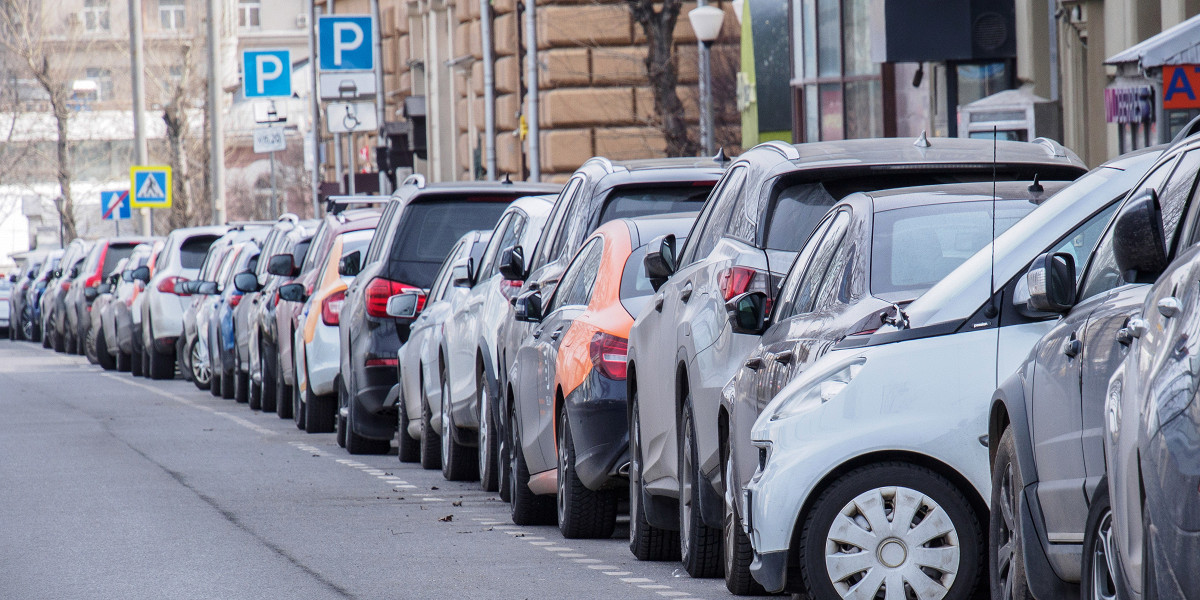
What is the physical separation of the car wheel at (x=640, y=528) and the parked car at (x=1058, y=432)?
3061 mm

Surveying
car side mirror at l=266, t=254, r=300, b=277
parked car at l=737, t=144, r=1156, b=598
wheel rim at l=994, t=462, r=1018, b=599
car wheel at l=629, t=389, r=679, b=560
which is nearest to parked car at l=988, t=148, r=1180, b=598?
wheel rim at l=994, t=462, r=1018, b=599

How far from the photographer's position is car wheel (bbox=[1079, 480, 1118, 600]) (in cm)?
532

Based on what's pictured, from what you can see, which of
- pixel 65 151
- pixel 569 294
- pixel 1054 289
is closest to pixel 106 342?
pixel 569 294

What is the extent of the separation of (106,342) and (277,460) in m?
16.5

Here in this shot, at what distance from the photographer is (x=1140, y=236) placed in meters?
5.10

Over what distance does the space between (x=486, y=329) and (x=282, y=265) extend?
22.2 feet

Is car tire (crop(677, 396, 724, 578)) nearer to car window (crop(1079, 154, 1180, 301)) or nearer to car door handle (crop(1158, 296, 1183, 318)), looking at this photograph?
car window (crop(1079, 154, 1180, 301))

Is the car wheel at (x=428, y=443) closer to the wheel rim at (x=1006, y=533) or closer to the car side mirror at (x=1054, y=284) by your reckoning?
the wheel rim at (x=1006, y=533)

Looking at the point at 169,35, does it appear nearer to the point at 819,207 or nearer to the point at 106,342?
the point at 106,342

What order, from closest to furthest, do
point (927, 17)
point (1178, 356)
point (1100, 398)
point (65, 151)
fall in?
1. point (1178, 356)
2. point (1100, 398)
3. point (927, 17)
4. point (65, 151)

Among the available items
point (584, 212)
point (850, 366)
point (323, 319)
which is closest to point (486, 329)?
point (584, 212)

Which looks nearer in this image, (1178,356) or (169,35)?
(1178,356)

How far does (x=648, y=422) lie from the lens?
9.27 metres

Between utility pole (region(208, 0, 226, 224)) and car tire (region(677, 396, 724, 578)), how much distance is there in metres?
30.5
